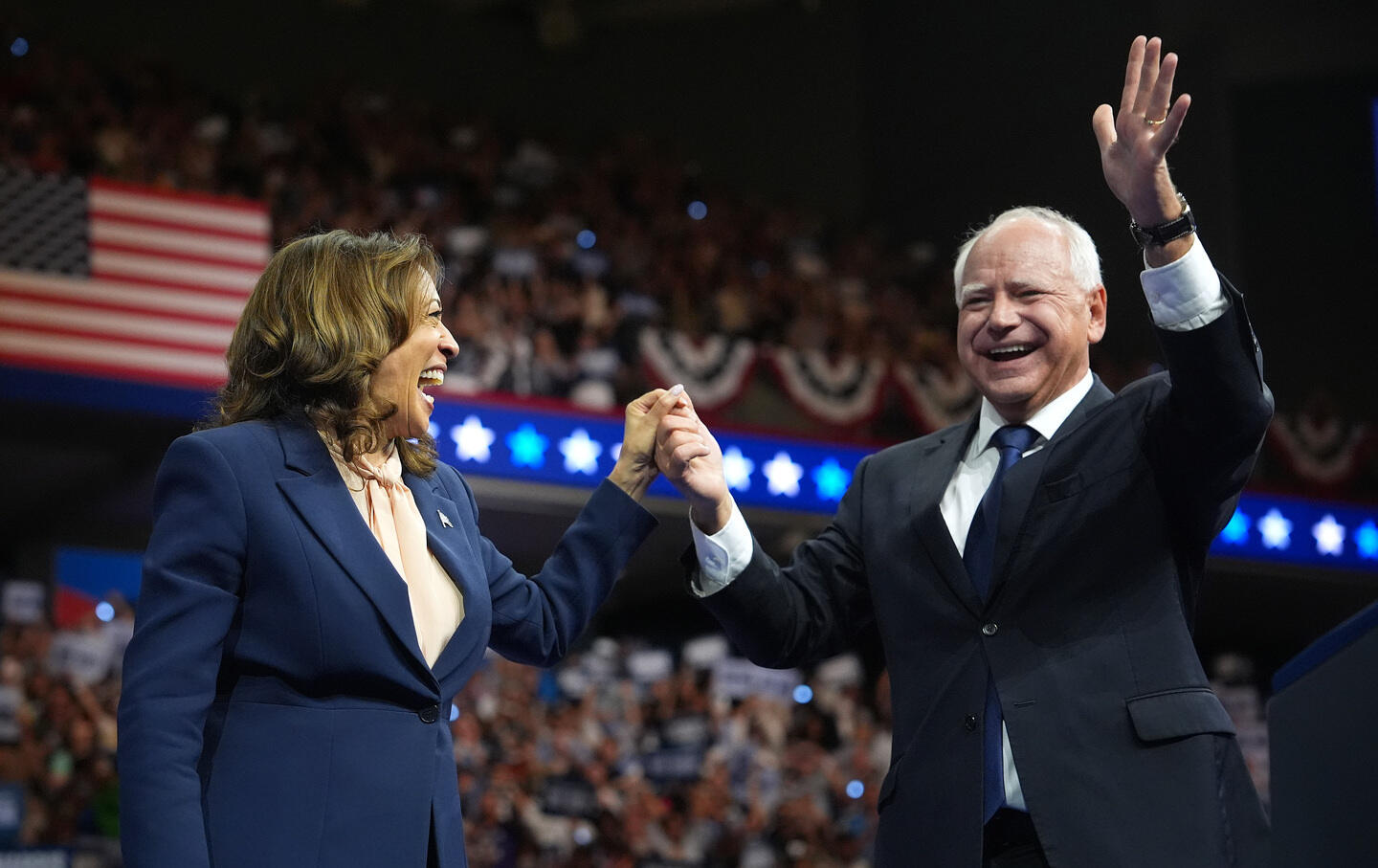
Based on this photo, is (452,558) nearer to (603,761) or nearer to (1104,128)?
(1104,128)

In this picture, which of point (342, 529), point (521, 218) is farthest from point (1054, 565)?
point (521, 218)

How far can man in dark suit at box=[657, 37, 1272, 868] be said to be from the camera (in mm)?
2010

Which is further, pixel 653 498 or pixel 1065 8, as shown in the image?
pixel 1065 8

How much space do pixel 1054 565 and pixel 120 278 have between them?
6682 mm

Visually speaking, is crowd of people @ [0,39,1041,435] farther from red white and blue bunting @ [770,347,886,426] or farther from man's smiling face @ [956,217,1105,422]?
man's smiling face @ [956,217,1105,422]

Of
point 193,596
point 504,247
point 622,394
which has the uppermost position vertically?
point 504,247

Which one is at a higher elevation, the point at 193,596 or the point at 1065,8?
the point at 1065,8

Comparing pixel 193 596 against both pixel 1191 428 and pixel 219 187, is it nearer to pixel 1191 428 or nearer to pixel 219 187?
pixel 1191 428

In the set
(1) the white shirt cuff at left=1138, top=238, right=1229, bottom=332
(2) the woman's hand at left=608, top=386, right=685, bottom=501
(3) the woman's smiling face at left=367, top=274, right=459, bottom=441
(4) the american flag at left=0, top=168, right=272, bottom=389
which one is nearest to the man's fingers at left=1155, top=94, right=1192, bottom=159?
(1) the white shirt cuff at left=1138, top=238, right=1229, bottom=332

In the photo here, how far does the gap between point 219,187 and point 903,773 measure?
773 centimetres

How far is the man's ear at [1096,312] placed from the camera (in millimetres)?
2350

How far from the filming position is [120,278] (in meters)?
7.93

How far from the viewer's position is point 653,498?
954 cm

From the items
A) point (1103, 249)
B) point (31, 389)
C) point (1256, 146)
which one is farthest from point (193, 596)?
point (1256, 146)
